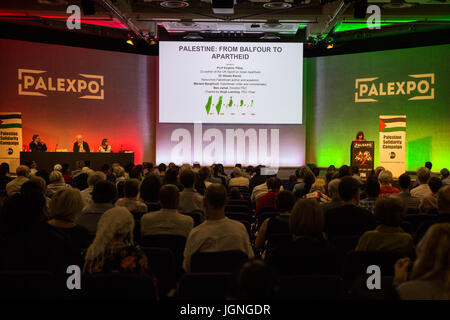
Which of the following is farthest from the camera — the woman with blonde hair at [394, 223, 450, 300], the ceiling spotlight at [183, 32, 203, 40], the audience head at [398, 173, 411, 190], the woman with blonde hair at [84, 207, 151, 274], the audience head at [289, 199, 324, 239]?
the ceiling spotlight at [183, 32, 203, 40]

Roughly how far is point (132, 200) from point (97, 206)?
555 millimetres

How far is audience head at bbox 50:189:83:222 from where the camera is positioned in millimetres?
2924

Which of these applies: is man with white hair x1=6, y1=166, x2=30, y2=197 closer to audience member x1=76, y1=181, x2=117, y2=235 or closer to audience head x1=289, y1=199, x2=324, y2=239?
audience member x1=76, y1=181, x2=117, y2=235

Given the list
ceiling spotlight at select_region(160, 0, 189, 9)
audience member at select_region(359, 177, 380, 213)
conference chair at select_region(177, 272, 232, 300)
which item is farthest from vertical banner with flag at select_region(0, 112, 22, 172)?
conference chair at select_region(177, 272, 232, 300)

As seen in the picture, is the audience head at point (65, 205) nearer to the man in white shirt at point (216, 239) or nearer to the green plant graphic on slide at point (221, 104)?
the man in white shirt at point (216, 239)

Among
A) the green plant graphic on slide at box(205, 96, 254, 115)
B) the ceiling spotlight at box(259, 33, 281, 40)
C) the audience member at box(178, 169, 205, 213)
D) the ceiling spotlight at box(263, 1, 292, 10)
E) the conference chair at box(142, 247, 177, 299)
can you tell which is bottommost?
the conference chair at box(142, 247, 177, 299)

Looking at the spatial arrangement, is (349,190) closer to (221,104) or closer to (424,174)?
(424,174)

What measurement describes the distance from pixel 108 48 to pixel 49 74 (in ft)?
6.57

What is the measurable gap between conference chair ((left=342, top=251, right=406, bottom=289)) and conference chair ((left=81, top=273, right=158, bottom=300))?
4.10ft

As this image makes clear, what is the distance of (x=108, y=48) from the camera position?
42.4ft

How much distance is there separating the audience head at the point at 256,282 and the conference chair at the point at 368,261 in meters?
1.33

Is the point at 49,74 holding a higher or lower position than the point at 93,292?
higher
